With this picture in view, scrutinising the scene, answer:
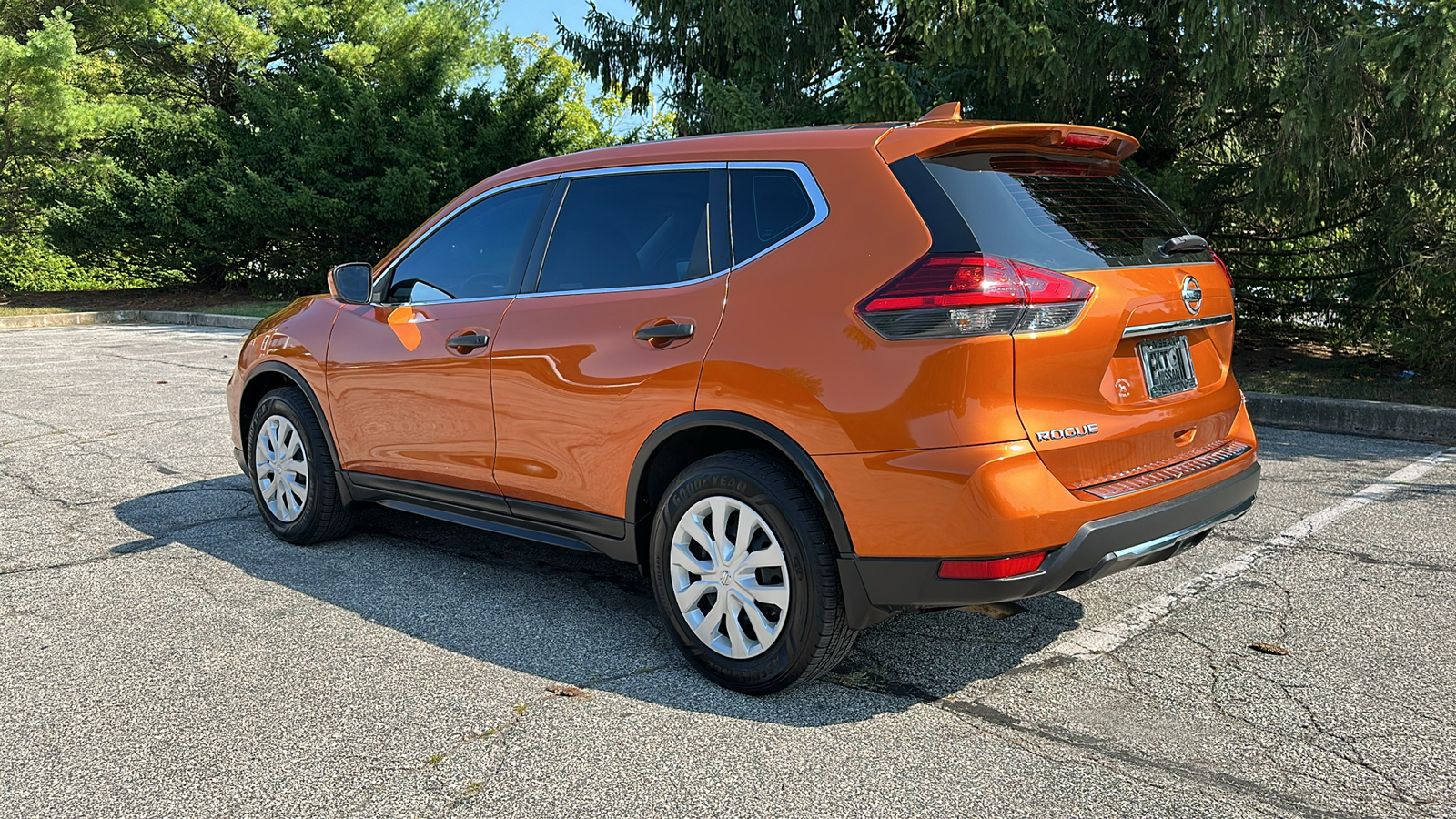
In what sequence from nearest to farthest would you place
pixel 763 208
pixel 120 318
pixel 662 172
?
pixel 763 208 → pixel 662 172 → pixel 120 318

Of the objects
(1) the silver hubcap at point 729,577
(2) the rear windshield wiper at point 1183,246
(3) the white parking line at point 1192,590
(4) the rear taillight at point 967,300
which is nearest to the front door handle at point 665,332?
(1) the silver hubcap at point 729,577

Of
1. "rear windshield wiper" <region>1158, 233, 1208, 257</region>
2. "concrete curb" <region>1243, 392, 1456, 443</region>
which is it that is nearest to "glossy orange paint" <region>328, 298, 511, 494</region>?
"rear windshield wiper" <region>1158, 233, 1208, 257</region>

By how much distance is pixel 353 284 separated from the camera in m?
5.08

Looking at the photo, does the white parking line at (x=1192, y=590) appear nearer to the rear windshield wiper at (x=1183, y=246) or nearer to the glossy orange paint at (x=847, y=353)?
the glossy orange paint at (x=847, y=353)

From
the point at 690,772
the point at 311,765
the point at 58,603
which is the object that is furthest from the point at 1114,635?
the point at 58,603

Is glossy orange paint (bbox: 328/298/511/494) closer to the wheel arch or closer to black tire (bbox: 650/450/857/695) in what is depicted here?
the wheel arch

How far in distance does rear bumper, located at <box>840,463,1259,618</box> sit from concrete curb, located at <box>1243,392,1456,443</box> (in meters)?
5.68

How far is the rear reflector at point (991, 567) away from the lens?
319 centimetres

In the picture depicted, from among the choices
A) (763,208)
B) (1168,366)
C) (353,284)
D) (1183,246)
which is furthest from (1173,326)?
(353,284)

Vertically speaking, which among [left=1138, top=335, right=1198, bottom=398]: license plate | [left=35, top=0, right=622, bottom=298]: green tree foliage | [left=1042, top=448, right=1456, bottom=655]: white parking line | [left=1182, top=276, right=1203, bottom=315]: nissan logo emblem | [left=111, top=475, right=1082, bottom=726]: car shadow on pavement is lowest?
[left=1042, top=448, right=1456, bottom=655]: white parking line

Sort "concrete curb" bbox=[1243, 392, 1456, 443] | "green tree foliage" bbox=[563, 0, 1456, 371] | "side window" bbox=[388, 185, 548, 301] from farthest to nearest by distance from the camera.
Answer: "green tree foliage" bbox=[563, 0, 1456, 371], "concrete curb" bbox=[1243, 392, 1456, 443], "side window" bbox=[388, 185, 548, 301]

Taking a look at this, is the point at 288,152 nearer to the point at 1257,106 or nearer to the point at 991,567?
the point at 1257,106

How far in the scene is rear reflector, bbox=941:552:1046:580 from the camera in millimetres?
3188

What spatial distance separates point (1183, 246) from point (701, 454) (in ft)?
5.76
